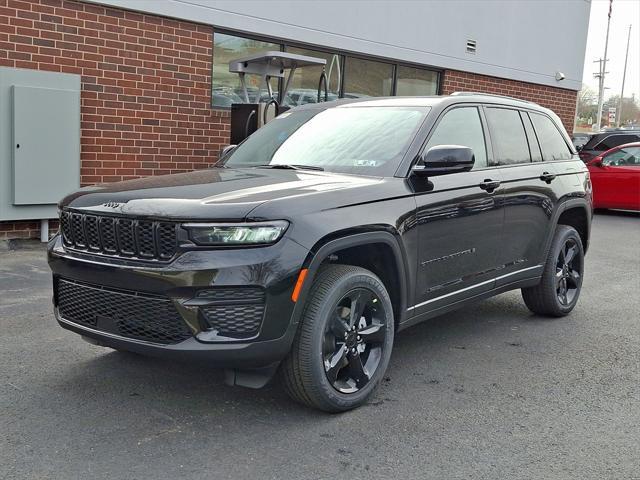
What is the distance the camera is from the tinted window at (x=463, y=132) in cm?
473

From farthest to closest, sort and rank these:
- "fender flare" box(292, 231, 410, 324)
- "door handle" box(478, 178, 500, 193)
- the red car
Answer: the red car, "door handle" box(478, 178, 500, 193), "fender flare" box(292, 231, 410, 324)

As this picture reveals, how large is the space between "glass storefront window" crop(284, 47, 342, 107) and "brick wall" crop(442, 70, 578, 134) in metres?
A: 2.99

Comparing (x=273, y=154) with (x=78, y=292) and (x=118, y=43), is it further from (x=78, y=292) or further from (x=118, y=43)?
(x=118, y=43)

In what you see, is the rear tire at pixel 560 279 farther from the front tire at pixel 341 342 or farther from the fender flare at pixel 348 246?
the front tire at pixel 341 342

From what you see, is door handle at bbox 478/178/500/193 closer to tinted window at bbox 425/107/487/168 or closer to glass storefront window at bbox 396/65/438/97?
tinted window at bbox 425/107/487/168

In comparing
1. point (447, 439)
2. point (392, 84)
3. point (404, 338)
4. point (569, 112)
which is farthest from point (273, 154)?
point (569, 112)

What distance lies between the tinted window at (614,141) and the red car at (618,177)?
1194 mm

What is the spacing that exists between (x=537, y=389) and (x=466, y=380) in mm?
437

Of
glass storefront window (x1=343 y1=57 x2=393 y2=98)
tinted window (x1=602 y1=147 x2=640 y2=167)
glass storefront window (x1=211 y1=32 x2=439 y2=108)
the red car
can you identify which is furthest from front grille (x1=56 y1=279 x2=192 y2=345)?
tinted window (x1=602 y1=147 x2=640 y2=167)

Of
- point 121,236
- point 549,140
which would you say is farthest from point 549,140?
point 121,236

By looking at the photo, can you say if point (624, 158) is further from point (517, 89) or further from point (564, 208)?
point (564, 208)

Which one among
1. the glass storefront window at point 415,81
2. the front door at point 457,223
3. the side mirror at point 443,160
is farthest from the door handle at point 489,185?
the glass storefront window at point 415,81

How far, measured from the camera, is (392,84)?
44.3 ft

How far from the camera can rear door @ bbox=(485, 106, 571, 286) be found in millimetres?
5246
